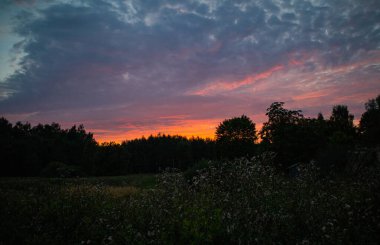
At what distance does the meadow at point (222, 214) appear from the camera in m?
5.10

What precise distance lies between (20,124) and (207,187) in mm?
96543

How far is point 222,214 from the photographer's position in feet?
18.6

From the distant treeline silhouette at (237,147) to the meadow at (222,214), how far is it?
45.2 ft

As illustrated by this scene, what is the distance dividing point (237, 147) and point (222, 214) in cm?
5751

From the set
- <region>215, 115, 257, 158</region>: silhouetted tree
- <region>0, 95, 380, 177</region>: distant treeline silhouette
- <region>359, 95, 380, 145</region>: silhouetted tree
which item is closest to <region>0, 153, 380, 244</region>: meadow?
<region>0, 95, 380, 177</region>: distant treeline silhouette

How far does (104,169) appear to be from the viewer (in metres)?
58.3

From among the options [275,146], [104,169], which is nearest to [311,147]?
[275,146]

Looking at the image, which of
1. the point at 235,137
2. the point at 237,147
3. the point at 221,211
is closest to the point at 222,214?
the point at 221,211

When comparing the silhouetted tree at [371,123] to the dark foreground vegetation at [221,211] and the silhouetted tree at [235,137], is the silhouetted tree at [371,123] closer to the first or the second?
the silhouetted tree at [235,137]

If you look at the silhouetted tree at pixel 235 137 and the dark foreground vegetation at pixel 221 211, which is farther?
the silhouetted tree at pixel 235 137

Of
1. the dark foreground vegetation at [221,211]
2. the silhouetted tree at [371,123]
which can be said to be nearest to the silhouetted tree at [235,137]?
the silhouetted tree at [371,123]

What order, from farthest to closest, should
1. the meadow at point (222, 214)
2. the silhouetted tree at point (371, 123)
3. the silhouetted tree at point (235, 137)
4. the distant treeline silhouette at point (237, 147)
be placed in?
the silhouetted tree at point (235, 137) → the silhouetted tree at point (371, 123) → the distant treeline silhouette at point (237, 147) → the meadow at point (222, 214)

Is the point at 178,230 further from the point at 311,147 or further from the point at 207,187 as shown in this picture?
the point at 311,147

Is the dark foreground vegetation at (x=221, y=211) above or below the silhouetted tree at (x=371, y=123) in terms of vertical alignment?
below
